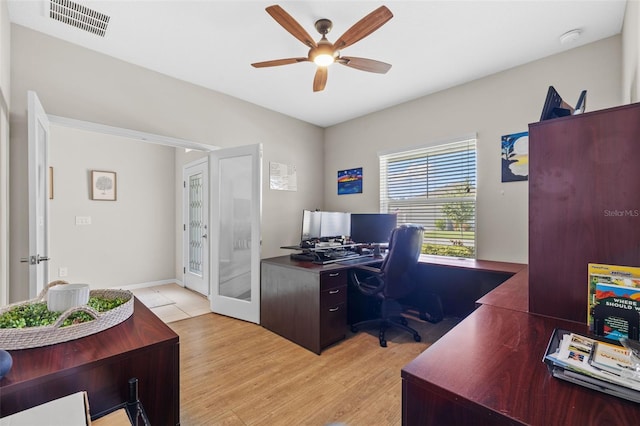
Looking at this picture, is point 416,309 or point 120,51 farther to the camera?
point 416,309

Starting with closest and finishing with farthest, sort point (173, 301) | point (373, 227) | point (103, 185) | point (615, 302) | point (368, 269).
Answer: point (615, 302)
point (368, 269)
point (373, 227)
point (173, 301)
point (103, 185)

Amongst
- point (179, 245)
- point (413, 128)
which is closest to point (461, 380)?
point (413, 128)

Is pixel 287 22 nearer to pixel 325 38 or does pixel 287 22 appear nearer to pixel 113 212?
pixel 325 38

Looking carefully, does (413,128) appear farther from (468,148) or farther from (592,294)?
(592,294)

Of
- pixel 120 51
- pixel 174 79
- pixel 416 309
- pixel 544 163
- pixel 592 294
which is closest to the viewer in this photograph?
pixel 592 294

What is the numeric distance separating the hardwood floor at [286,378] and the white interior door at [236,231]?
0.41m

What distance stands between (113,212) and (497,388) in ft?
17.9

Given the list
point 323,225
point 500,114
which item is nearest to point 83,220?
point 323,225

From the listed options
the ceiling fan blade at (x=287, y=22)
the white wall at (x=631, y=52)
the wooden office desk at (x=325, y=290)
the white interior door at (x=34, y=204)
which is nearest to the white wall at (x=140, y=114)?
the white interior door at (x=34, y=204)

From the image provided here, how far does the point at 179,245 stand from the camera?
200 inches

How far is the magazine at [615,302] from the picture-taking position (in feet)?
3.12

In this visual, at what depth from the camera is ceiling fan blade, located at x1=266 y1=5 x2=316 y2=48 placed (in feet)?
5.45

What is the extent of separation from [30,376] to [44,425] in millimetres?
226

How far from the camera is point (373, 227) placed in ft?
11.5
